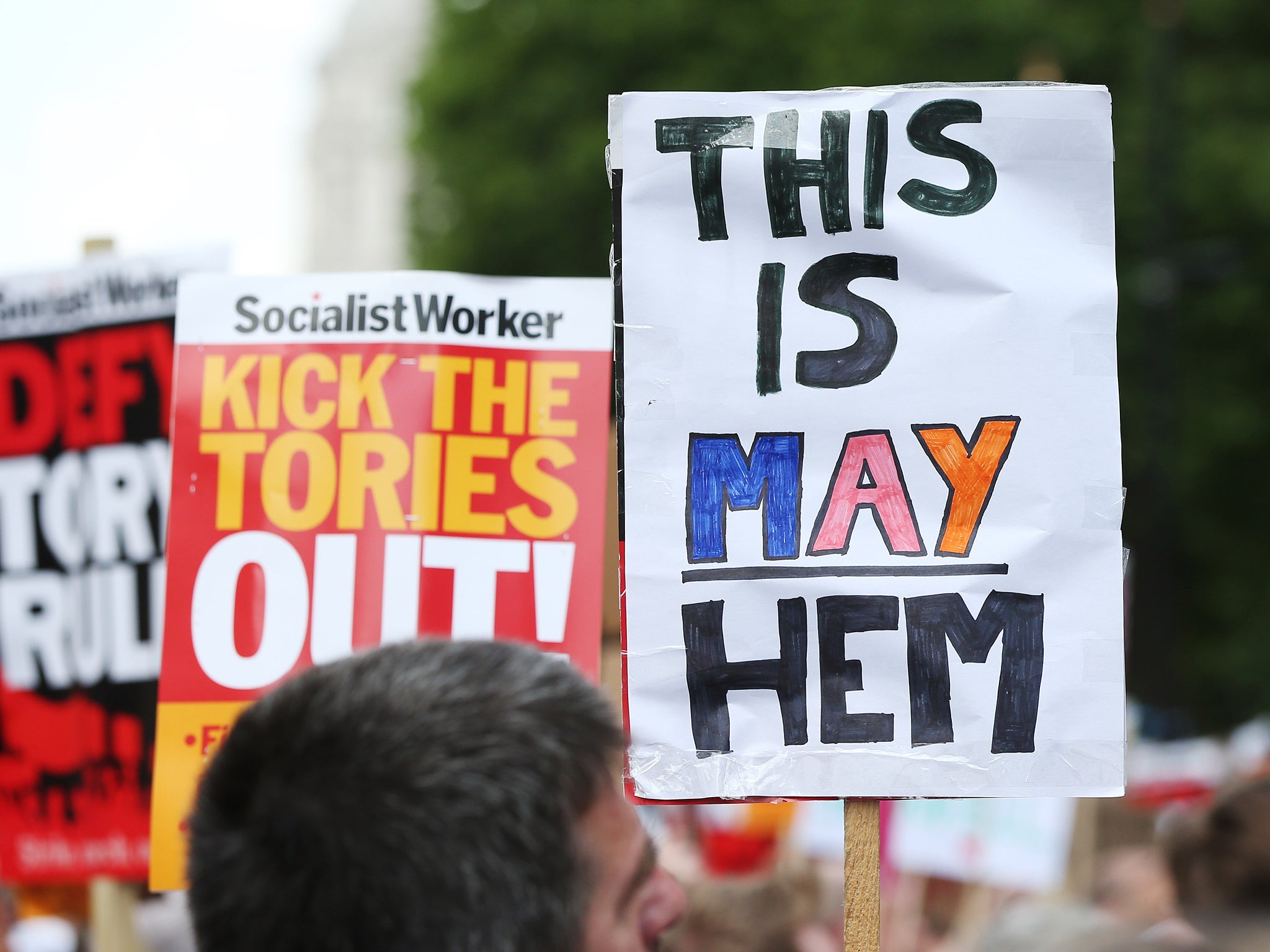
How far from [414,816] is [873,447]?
3.37 feet

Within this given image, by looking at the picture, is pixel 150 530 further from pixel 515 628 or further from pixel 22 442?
pixel 515 628

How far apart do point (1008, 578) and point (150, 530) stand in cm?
185

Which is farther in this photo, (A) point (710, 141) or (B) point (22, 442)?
(B) point (22, 442)

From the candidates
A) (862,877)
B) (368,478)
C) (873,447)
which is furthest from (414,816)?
(368,478)

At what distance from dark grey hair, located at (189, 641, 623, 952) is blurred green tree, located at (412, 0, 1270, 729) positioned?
11.0 meters

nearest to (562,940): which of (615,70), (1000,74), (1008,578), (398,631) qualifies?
(1008,578)

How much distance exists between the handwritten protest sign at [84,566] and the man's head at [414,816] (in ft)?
5.75

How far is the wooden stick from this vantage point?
6.47ft

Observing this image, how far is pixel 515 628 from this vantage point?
2.42 m

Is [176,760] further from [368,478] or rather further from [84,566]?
[84,566]

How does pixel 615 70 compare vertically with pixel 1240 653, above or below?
above

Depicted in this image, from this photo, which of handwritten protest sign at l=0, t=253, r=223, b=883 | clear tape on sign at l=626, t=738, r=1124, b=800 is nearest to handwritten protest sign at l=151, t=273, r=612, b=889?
clear tape on sign at l=626, t=738, r=1124, b=800

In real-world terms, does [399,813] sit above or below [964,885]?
above

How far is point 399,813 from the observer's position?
4.17 feet
